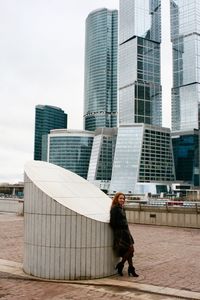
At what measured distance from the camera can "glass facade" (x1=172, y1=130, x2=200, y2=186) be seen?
154m

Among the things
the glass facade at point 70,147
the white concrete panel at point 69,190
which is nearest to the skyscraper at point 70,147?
the glass facade at point 70,147

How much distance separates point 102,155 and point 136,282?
14681 centimetres

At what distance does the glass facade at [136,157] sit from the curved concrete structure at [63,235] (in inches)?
4832

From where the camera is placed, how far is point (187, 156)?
155 meters

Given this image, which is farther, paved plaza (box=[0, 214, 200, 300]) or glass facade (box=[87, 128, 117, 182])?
glass facade (box=[87, 128, 117, 182])

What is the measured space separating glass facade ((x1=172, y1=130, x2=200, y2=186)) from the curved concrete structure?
148 m

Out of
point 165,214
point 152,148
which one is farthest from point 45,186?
point 152,148

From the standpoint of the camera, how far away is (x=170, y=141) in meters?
156

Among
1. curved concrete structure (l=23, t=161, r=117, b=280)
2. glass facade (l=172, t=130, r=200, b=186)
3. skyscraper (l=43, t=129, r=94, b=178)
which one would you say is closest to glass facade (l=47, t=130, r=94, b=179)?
skyscraper (l=43, t=129, r=94, b=178)

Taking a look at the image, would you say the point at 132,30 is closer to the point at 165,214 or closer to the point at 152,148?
the point at 152,148

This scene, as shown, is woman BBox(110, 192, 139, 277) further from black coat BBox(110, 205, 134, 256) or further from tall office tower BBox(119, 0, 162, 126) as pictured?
tall office tower BBox(119, 0, 162, 126)

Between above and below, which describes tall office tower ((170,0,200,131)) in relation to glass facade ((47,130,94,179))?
above

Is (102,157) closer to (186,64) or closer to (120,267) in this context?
(186,64)

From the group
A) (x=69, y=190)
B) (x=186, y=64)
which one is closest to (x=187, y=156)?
(x=186, y=64)
